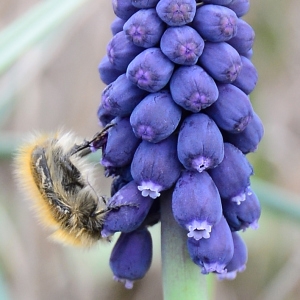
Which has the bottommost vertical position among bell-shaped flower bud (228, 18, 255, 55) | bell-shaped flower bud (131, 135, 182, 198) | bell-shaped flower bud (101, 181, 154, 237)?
bell-shaped flower bud (101, 181, 154, 237)

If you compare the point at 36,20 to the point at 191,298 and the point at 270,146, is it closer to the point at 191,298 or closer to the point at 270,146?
the point at 191,298

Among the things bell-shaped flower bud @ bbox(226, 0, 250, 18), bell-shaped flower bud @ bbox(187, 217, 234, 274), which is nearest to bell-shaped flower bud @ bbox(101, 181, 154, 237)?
bell-shaped flower bud @ bbox(187, 217, 234, 274)

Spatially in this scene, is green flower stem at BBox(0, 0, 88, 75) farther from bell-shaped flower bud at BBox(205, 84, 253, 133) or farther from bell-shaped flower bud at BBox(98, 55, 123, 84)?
bell-shaped flower bud at BBox(205, 84, 253, 133)

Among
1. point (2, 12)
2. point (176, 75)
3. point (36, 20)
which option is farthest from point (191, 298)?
point (2, 12)

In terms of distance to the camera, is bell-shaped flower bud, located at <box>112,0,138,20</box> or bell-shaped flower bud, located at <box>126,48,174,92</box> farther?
bell-shaped flower bud, located at <box>112,0,138,20</box>

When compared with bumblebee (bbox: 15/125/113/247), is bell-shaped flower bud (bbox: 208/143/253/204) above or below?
below

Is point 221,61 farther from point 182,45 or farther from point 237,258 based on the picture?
point 237,258
